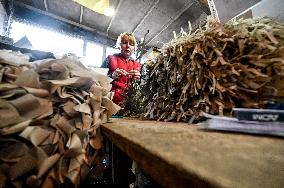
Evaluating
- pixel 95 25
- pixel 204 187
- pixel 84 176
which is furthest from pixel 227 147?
pixel 95 25

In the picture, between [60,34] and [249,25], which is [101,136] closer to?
[249,25]

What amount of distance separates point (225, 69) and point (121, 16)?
567cm

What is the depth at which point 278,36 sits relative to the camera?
1.12 m

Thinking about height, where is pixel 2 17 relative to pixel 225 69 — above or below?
above

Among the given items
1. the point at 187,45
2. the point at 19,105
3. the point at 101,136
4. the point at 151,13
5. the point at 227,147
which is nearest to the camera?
the point at 227,147

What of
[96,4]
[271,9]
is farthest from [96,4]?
[271,9]

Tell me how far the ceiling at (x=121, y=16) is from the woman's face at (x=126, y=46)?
8.87 ft

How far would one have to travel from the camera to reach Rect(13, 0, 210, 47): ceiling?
5637 mm

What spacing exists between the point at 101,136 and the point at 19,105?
0.34 m

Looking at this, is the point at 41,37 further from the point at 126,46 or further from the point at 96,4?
the point at 126,46

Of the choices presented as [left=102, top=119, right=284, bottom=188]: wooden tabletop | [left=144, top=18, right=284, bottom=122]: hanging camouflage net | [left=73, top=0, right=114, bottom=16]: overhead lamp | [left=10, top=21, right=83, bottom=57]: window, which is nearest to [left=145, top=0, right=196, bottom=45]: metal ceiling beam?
[left=10, top=21, right=83, bottom=57]: window

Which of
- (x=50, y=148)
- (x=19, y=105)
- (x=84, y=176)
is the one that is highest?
(x=19, y=105)

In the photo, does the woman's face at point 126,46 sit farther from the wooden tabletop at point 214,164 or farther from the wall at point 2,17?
the wall at point 2,17

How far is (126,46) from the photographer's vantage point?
3248 millimetres
